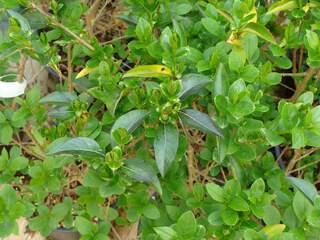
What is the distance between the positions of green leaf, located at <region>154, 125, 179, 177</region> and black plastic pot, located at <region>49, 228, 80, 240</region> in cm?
77

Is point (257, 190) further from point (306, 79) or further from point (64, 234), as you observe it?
point (64, 234)

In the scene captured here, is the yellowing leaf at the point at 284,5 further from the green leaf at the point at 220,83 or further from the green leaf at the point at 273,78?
the green leaf at the point at 220,83

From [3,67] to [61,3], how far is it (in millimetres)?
246

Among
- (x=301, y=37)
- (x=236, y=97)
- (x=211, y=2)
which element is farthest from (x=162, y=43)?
(x=301, y=37)

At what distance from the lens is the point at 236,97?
30.0 inches

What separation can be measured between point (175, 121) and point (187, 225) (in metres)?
0.18

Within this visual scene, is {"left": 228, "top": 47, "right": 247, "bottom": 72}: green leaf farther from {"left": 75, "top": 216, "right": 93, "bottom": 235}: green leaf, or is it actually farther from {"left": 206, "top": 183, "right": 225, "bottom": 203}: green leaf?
{"left": 75, "top": 216, "right": 93, "bottom": 235}: green leaf

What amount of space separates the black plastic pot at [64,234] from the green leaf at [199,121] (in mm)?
798

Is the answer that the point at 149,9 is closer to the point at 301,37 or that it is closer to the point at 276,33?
the point at 301,37

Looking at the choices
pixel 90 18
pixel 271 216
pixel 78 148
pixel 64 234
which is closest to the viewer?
pixel 78 148

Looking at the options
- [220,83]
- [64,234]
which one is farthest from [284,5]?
[64,234]

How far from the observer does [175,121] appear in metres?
0.80

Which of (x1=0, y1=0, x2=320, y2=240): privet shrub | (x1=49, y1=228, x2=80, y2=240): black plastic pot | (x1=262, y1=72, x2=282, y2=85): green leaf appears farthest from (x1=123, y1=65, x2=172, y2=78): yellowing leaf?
(x1=49, y1=228, x2=80, y2=240): black plastic pot

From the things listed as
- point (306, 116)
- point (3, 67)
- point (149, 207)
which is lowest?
point (149, 207)
